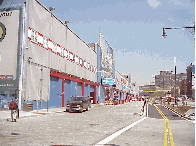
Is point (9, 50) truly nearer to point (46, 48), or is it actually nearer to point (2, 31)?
point (2, 31)

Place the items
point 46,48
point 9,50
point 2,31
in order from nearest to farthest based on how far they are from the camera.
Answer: point 9,50, point 2,31, point 46,48

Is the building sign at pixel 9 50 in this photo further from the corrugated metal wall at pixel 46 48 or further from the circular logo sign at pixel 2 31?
the corrugated metal wall at pixel 46 48

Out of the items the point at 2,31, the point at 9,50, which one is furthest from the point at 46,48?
the point at 2,31

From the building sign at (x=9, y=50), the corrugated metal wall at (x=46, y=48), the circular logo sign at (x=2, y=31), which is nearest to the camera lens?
the building sign at (x=9, y=50)

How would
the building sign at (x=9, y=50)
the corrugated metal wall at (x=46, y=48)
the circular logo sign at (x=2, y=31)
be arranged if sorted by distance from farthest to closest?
the corrugated metal wall at (x=46, y=48) < the circular logo sign at (x=2, y=31) < the building sign at (x=9, y=50)

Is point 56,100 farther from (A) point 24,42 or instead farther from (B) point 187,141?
(B) point 187,141

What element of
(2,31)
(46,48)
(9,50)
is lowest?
(9,50)

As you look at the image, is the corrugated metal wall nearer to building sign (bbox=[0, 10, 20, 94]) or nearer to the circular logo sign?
building sign (bbox=[0, 10, 20, 94])

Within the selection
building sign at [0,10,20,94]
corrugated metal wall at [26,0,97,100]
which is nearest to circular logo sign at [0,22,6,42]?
building sign at [0,10,20,94]

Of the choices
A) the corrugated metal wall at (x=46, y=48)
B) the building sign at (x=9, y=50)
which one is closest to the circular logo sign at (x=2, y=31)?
the building sign at (x=9, y=50)

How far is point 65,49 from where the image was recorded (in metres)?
41.5

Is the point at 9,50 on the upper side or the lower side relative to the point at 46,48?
lower

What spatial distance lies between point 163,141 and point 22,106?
20708 millimetres

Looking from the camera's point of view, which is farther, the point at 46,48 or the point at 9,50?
the point at 46,48
